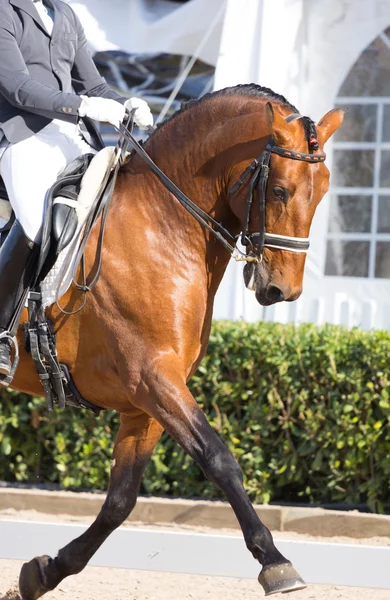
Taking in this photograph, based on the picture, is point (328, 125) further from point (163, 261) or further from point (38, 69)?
point (38, 69)

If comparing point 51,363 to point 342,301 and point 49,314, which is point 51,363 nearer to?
point 49,314

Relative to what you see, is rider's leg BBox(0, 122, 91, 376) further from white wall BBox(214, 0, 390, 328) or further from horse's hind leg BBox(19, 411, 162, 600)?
white wall BBox(214, 0, 390, 328)

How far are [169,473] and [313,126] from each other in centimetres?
387

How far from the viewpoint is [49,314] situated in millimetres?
4180

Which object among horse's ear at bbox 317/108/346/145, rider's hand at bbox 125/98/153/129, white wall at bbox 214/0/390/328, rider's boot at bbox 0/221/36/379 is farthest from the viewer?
white wall at bbox 214/0/390/328

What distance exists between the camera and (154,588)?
5.02 m

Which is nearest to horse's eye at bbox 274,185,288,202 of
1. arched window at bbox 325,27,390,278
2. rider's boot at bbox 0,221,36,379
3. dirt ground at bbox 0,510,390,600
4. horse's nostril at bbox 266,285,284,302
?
horse's nostril at bbox 266,285,284,302

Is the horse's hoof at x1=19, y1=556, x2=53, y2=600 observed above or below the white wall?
below

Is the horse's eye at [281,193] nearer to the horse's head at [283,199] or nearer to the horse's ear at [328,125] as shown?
the horse's head at [283,199]

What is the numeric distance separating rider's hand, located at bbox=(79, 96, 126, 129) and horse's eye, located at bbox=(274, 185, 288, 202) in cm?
88

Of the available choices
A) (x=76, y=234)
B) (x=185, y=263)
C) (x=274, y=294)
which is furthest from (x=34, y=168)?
(x=274, y=294)

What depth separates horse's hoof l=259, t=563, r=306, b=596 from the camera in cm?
339

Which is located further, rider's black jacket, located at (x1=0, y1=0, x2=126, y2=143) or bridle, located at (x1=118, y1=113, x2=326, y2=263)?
rider's black jacket, located at (x1=0, y1=0, x2=126, y2=143)

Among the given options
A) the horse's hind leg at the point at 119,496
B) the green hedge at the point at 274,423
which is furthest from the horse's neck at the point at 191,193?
the green hedge at the point at 274,423
